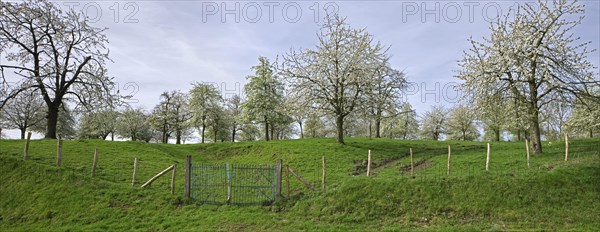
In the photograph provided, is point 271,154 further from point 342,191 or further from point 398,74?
point 398,74

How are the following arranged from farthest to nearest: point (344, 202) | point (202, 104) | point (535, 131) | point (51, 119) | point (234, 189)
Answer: point (202, 104) < point (51, 119) < point (535, 131) < point (234, 189) < point (344, 202)

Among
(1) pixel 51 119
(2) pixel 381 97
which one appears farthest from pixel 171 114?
(2) pixel 381 97

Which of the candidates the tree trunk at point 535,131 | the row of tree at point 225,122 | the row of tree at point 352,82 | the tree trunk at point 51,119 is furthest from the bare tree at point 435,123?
the tree trunk at point 51,119

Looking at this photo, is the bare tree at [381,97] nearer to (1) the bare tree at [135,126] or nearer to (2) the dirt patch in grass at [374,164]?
(2) the dirt patch in grass at [374,164]

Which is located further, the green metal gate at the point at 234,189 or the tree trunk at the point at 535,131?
the tree trunk at the point at 535,131

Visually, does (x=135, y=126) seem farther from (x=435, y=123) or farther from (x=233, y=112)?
(x=435, y=123)

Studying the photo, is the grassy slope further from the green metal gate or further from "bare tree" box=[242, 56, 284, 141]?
"bare tree" box=[242, 56, 284, 141]

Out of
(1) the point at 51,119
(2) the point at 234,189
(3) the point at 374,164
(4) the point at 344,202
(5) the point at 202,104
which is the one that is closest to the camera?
(4) the point at 344,202

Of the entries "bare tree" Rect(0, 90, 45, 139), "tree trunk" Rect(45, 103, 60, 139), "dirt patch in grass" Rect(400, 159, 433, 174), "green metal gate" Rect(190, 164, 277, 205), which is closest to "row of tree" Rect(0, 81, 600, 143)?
"bare tree" Rect(0, 90, 45, 139)

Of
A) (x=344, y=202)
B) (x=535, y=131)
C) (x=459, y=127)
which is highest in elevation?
(x=459, y=127)

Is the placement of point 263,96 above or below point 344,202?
above

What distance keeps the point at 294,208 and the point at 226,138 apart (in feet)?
163

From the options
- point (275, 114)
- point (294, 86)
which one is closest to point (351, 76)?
A: point (294, 86)

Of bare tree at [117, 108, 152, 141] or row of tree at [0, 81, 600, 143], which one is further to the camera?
bare tree at [117, 108, 152, 141]
